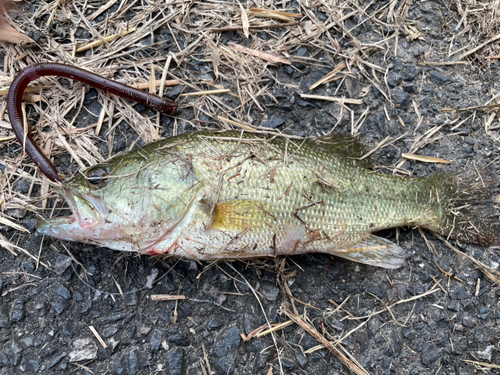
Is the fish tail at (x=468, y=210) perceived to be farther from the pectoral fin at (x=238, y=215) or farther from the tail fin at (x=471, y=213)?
the pectoral fin at (x=238, y=215)

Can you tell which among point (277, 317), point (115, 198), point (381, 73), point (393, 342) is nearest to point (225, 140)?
point (115, 198)

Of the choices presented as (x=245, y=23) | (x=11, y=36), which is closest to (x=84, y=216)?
(x=11, y=36)

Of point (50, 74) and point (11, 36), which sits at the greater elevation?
point (11, 36)

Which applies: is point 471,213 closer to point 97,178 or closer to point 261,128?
point 261,128

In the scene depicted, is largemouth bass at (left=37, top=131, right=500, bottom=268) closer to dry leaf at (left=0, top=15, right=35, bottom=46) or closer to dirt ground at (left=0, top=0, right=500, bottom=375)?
dirt ground at (left=0, top=0, right=500, bottom=375)

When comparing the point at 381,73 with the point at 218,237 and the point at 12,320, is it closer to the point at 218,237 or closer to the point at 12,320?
the point at 218,237

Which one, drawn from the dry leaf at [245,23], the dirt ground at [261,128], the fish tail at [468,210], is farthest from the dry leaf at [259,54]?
the fish tail at [468,210]

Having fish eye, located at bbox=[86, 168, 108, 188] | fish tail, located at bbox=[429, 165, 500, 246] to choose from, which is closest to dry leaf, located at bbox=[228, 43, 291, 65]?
fish eye, located at bbox=[86, 168, 108, 188]
